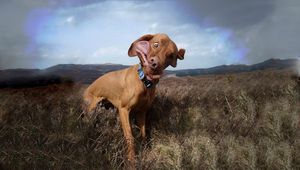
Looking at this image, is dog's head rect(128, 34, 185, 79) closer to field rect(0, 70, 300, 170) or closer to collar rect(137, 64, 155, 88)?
collar rect(137, 64, 155, 88)

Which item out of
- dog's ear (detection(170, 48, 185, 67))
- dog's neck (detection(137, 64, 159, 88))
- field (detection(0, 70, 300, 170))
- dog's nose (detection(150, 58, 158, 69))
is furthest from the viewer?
dog's ear (detection(170, 48, 185, 67))

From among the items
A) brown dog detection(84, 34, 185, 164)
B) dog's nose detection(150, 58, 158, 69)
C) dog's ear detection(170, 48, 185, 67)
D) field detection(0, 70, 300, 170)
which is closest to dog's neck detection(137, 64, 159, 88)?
brown dog detection(84, 34, 185, 164)

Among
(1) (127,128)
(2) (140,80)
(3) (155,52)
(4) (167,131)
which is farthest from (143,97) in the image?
(4) (167,131)

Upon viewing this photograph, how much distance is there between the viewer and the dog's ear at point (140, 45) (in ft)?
20.2

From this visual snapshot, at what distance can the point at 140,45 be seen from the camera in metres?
6.18

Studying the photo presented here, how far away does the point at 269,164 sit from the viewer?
6.40 m

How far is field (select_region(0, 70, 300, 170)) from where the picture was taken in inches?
227

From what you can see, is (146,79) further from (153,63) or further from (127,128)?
(127,128)

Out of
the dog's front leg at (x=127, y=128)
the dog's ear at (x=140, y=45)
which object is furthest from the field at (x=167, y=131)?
the dog's ear at (x=140, y=45)

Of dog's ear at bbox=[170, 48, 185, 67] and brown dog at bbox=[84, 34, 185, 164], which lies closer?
brown dog at bbox=[84, 34, 185, 164]

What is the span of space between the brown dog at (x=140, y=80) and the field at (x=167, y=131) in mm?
181

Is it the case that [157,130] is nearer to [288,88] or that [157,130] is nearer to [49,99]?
[49,99]

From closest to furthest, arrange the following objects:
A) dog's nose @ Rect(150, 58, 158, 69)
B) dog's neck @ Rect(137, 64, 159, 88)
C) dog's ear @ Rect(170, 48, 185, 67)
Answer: dog's nose @ Rect(150, 58, 158, 69) → dog's neck @ Rect(137, 64, 159, 88) → dog's ear @ Rect(170, 48, 185, 67)

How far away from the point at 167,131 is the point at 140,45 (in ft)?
4.67
